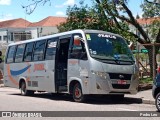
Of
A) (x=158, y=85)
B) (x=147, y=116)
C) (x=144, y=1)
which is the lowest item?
(x=147, y=116)

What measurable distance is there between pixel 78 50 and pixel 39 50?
3.49m

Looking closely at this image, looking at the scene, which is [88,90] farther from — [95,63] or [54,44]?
[54,44]

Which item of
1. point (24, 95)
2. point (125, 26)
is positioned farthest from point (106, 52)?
point (125, 26)

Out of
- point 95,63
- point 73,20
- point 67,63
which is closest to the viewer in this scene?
point 95,63

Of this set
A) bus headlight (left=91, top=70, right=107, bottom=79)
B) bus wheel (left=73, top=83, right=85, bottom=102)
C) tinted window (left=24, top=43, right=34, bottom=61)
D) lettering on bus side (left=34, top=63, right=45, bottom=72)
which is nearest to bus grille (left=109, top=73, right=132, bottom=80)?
bus headlight (left=91, top=70, right=107, bottom=79)

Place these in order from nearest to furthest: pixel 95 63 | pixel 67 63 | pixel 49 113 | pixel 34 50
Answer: pixel 49 113
pixel 95 63
pixel 67 63
pixel 34 50

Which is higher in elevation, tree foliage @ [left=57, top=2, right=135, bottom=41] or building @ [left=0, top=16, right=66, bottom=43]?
building @ [left=0, top=16, right=66, bottom=43]

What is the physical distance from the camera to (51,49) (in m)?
17.3

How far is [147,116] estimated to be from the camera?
11125mm

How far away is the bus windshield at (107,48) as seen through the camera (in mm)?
15070

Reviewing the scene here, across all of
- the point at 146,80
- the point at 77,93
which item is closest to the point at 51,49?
the point at 77,93

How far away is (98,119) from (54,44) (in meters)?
7.06

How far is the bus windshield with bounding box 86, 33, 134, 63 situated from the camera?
15070 mm

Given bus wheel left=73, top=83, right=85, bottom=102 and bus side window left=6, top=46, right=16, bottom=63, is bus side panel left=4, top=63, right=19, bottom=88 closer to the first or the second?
bus side window left=6, top=46, right=16, bottom=63
